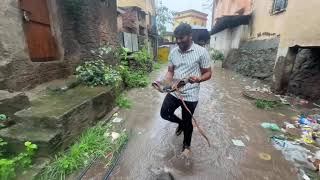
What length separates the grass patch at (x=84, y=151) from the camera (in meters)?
2.46

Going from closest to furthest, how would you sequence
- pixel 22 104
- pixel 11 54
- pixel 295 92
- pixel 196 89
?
pixel 196 89
pixel 22 104
pixel 11 54
pixel 295 92

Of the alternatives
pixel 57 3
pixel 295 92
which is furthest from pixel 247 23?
pixel 57 3

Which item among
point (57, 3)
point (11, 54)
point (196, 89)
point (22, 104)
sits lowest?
point (22, 104)

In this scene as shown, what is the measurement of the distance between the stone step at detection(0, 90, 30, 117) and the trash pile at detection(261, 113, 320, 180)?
3903mm

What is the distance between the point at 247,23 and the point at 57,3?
10991 mm

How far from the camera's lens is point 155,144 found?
133 inches

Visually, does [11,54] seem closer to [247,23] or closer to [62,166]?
[62,166]

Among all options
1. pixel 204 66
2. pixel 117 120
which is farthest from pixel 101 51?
pixel 204 66

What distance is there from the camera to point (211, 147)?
3.31 meters

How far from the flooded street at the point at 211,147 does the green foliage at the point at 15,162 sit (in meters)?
0.99

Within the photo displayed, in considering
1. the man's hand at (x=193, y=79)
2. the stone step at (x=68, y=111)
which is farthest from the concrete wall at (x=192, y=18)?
the man's hand at (x=193, y=79)

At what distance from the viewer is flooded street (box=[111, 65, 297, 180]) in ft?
8.75

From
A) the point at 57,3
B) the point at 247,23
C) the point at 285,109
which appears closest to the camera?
the point at 57,3

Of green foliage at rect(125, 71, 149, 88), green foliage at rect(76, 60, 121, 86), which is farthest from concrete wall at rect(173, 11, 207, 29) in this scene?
green foliage at rect(76, 60, 121, 86)
